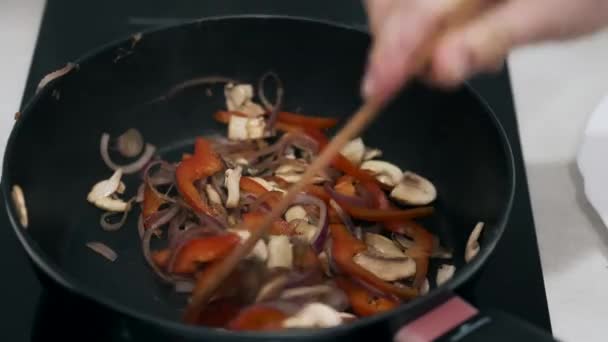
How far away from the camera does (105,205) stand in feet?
2.88

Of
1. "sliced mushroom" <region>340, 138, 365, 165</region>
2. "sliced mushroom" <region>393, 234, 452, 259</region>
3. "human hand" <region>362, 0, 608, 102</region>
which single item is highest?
"human hand" <region>362, 0, 608, 102</region>

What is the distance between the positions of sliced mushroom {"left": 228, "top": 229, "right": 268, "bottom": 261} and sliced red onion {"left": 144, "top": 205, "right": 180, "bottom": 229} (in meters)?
0.12

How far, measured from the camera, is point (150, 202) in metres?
0.87

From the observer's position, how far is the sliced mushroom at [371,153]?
0.94 meters

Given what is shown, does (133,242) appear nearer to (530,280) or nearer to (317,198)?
(317,198)

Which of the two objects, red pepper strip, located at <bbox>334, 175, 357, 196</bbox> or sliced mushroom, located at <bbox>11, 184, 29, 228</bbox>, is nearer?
sliced mushroom, located at <bbox>11, 184, 29, 228</bbox>

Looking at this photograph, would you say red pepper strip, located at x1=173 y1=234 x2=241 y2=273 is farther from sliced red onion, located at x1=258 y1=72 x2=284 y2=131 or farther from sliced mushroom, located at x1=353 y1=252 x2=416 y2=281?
sliced red onion, located at x1=258 y1=72 x2=284 y2=131

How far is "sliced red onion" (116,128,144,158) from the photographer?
3.10ft

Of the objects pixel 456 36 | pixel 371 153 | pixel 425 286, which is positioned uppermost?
pixel 456 36

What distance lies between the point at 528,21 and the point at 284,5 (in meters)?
0.64

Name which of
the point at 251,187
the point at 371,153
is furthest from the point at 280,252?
the point at 371,153

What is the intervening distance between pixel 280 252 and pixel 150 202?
7.6 inches

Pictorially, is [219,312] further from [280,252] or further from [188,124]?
[188,124]

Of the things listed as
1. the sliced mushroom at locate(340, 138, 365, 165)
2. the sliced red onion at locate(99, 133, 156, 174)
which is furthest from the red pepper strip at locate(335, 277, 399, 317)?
the sliced red onion at locate(99, 133, 156, 174)
